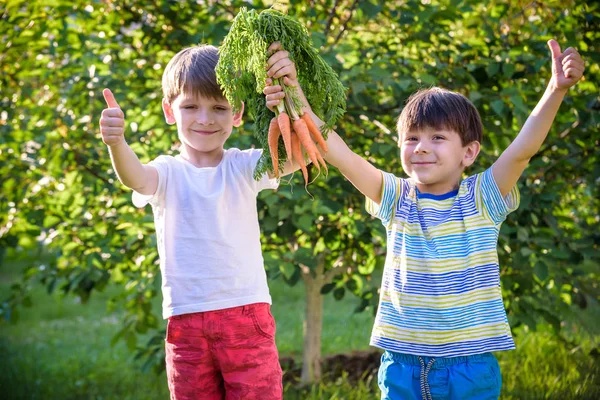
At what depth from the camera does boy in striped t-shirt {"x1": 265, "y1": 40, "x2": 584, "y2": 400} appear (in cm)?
220

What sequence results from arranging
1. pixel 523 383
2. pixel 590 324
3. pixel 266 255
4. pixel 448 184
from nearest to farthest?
Answer: 1. pixel 448 184
2. pixel 266 255
3. pixel 590 324
4. pixel 523 383

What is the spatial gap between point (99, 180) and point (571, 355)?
9.47 feet

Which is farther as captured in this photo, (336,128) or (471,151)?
(336,128)

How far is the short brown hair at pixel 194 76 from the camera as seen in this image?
7.89ft

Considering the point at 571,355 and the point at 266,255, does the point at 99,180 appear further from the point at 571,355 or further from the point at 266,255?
the point at 571,355

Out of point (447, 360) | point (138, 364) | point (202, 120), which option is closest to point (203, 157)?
point (202, 120)

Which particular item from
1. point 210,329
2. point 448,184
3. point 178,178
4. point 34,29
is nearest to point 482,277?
point 448,184

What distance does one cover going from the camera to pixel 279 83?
2006mm

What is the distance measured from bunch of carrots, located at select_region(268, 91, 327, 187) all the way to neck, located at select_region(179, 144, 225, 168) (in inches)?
16.1

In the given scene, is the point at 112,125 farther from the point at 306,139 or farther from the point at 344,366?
the point at 344,366

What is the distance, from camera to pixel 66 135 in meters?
3.98

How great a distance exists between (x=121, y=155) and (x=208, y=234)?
382mm

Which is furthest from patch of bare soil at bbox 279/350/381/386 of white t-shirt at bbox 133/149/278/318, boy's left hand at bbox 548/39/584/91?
boy's left hand at bbox 548/39/584/91

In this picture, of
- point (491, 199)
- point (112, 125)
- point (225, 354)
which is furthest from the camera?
point (225, 354)
